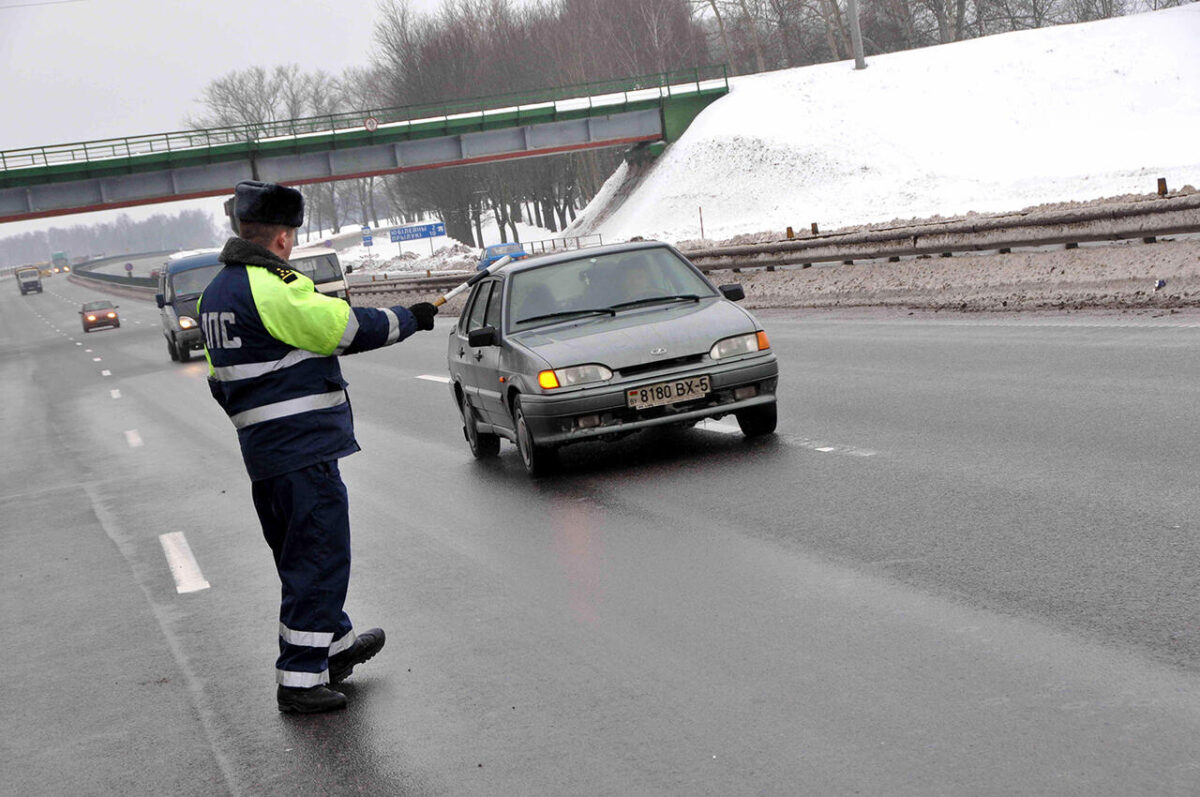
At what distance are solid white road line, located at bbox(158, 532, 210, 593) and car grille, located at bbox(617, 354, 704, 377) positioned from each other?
299cm

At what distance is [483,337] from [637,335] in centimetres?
121

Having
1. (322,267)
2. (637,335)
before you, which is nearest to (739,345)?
(637,335)

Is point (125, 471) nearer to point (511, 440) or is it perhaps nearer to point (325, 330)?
point (511, 440)

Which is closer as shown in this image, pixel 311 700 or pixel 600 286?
pixel 311 700

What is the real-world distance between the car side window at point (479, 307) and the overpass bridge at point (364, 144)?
168 ft

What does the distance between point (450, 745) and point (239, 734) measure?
92cm

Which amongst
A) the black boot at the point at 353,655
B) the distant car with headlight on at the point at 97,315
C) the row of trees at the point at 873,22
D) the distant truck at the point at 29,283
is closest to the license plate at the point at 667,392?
the black boot at the point at 353,655

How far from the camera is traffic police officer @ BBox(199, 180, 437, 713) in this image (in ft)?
18.0

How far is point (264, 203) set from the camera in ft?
18.2

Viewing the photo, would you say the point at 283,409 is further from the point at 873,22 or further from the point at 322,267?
the point at 873,22

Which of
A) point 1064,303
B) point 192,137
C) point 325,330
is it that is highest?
point 192,137

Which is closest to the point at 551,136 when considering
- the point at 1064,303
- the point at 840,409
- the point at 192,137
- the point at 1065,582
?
the point at 192,137

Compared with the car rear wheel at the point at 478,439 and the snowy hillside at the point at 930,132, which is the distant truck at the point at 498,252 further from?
the car rear wheel at the point at 478,439

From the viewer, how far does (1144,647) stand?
16.2 ft
